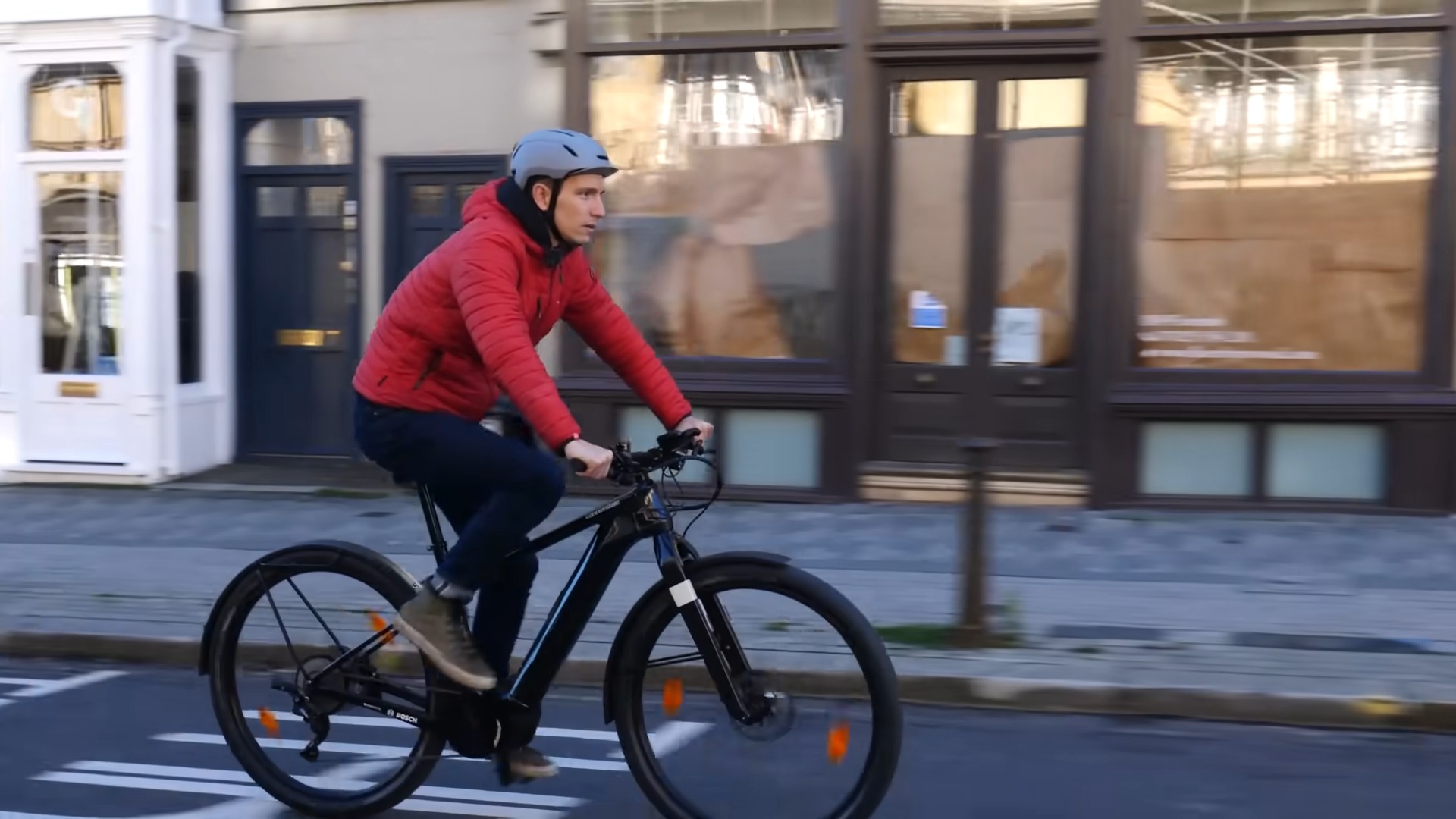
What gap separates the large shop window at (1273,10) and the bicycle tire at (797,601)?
6709 millimetres

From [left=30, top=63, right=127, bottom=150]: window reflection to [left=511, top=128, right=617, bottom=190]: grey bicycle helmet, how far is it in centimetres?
790

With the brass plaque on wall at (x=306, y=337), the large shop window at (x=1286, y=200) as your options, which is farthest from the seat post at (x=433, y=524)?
the brass plaque on wall at (x=306, y=337)

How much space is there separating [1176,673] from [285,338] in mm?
7743

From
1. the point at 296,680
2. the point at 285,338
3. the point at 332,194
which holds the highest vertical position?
the point at 332,194

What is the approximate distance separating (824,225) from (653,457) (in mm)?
6186

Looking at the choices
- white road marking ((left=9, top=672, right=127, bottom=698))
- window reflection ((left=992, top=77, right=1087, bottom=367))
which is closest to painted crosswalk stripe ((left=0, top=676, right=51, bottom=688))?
white road marking ((left=9, top=672, right=127, bottom=698))

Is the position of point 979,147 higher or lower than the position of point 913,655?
higher

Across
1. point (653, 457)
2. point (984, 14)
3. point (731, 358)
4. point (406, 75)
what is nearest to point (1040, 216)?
point (984, 14)

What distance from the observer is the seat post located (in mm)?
4070

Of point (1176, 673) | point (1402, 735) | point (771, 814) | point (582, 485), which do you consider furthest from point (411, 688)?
point (582, 485)

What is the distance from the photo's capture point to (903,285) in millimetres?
9734

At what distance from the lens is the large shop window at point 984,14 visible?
9.32 metres

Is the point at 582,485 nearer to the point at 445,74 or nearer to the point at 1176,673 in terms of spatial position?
the point at 445,74

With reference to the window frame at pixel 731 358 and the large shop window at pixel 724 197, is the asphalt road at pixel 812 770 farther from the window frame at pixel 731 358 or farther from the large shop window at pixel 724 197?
the large shop window at pixel 724 197
